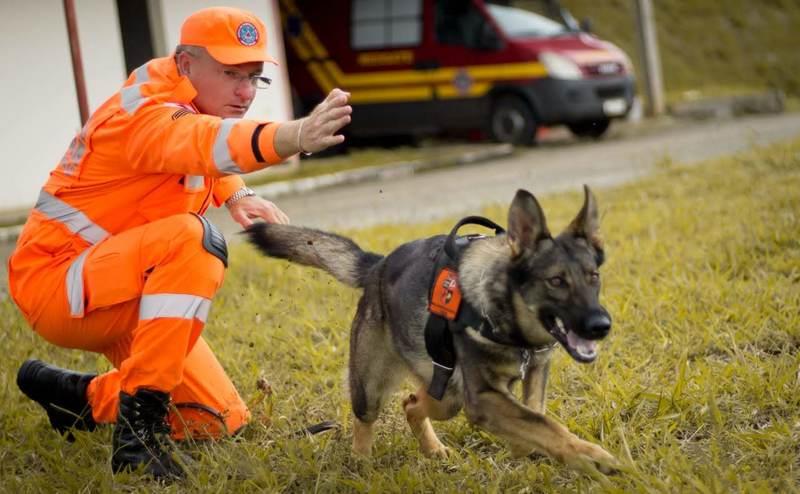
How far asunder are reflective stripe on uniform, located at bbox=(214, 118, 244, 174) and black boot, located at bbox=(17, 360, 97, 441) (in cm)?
147

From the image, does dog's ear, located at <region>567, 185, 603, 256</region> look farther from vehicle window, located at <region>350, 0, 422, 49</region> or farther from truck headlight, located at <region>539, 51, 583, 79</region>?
vehicle window, located at <region>350, 0, 422, 49</region>

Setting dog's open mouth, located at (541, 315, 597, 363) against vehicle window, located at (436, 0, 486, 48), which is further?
vehicle window, located at (436, 0, 486, 48)

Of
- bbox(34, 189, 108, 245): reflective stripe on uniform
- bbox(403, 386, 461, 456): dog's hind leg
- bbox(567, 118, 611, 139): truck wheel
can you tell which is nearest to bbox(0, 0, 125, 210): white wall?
bbox(567, 118, 611, 139): truck wheel

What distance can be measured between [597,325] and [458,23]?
40.8 feet

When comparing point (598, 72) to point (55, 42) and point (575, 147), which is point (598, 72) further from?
point (55, 42)

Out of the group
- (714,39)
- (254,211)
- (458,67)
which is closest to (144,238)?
(254,211)

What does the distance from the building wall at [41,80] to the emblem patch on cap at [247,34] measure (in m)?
8.36

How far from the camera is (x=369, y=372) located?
3.92 meters

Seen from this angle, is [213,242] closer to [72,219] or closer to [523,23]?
[72,219]

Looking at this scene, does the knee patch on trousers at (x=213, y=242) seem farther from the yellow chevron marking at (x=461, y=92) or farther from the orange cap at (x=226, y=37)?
the yellow chevron marking at (x=461, y=92)

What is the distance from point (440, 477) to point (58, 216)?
1733 mm

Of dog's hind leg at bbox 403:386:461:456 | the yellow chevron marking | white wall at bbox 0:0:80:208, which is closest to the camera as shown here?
dog's hind leg at bbox 403:386:461:456

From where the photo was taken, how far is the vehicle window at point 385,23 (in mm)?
15414

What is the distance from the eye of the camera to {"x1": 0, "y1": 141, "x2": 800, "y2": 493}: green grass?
3.52 m
